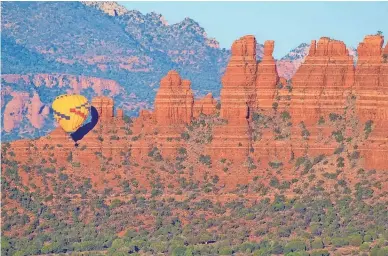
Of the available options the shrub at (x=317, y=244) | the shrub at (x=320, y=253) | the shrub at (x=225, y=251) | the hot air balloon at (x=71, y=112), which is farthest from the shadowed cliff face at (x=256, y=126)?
the shrub at (x=225, y=251)

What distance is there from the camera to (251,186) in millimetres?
142375

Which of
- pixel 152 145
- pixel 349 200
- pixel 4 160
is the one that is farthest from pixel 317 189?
pixel 4 160

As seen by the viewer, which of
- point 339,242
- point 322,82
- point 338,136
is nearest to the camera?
point 339,242

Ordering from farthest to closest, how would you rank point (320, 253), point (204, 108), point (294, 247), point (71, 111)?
point (71, 111), point (204, 108), point (294, 247), point (320, 253)

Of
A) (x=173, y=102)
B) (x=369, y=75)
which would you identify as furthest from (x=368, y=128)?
(x=173, y=102)

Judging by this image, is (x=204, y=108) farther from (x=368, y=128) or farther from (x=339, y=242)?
(x=339, y=242)

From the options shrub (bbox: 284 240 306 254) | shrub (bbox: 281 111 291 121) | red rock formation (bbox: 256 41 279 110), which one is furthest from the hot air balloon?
shrub (bbox: 284 240 306 254)

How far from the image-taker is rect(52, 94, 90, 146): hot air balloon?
5945 inches

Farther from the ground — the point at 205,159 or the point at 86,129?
the point at 86,129

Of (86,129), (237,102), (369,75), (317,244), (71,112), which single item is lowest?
(317,244)

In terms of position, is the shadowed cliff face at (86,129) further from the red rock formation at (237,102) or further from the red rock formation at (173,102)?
the red rock formation at (237,102)

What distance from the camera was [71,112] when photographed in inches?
6058

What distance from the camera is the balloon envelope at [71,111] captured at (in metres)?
151

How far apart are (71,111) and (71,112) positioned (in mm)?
143
